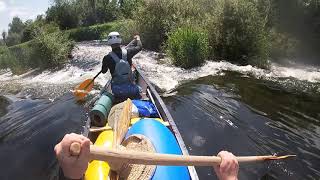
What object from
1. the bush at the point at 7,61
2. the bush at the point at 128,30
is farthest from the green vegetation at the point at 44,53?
the bush at the point at 128,30

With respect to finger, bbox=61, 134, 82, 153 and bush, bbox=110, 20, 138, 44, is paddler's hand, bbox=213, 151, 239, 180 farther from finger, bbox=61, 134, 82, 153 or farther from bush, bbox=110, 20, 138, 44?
bush, bbox=110, 20, 138, 44

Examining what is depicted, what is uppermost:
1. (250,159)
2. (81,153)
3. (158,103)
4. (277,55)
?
(81,153)

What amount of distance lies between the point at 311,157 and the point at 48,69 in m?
13.0

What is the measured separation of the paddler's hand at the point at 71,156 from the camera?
7.46ft

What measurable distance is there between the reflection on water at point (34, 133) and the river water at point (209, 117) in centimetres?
2

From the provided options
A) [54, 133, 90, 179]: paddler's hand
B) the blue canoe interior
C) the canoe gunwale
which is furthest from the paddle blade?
[54, 133, 90, 179]: paddler's hand

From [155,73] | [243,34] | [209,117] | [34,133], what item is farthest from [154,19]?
[34,133]

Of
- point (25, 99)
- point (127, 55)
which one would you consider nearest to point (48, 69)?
point (25, 99)

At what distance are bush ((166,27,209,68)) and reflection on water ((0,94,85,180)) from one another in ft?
19.5

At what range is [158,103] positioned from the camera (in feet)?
23.7

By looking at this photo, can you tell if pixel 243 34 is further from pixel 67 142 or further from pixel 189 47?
pixel 67 142

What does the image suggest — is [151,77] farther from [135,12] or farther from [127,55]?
[135,12]

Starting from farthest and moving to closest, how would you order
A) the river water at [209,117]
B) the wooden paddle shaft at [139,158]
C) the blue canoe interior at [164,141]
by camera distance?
the river water at [209,117] < the blue canoe interior at [164,141] < the wooden paddle shaft at [139,158]

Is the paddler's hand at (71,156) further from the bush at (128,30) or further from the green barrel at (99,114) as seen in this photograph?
the bush at (128,30)
